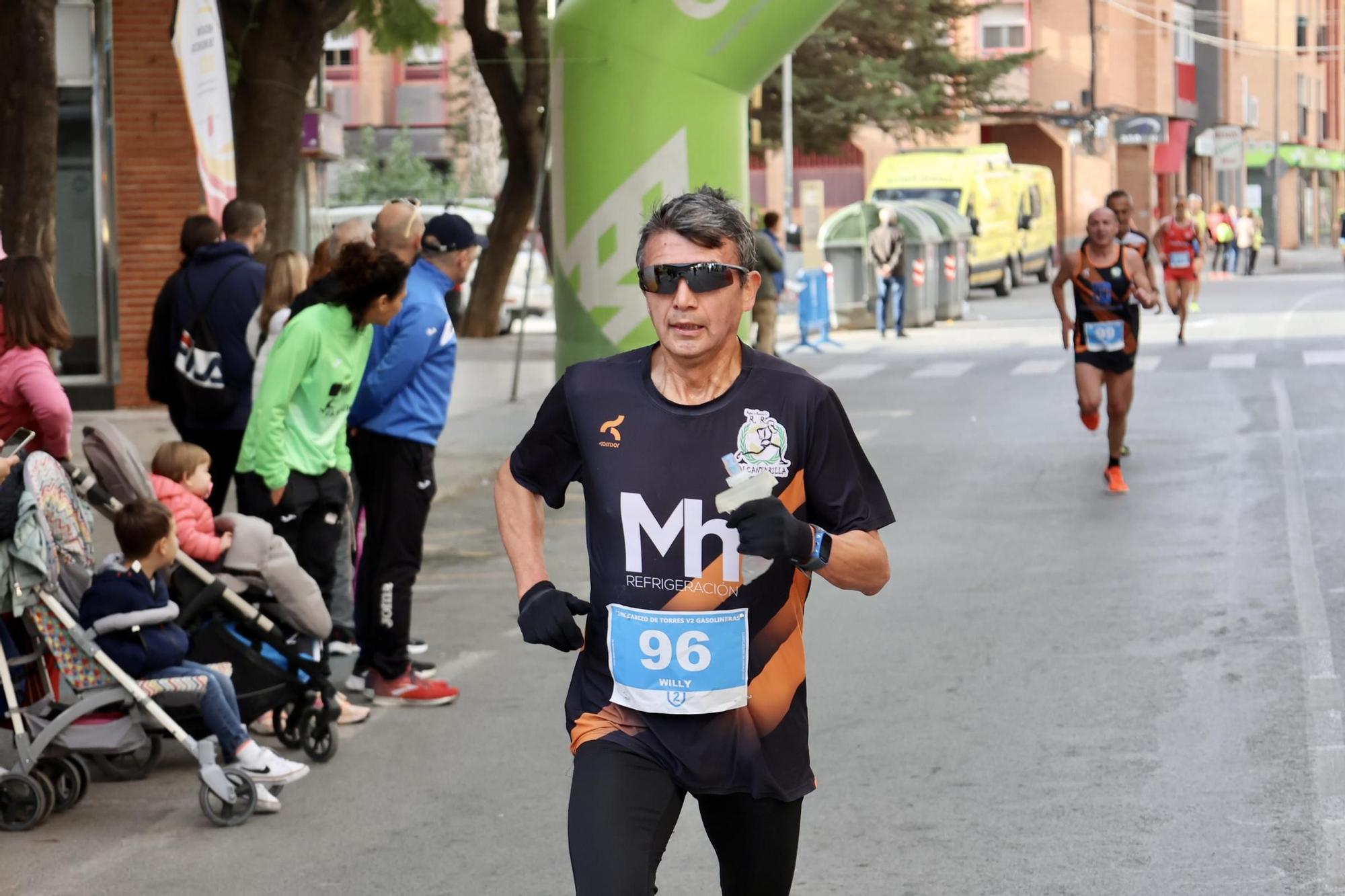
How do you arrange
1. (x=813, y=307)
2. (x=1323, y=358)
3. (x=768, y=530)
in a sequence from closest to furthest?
(x=768, y=530)
(x=1323, y=358)
(x=813, y=307)

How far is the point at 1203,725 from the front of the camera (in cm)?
732

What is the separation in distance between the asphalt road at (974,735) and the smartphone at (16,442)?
118 cm

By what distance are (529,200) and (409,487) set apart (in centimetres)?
2332

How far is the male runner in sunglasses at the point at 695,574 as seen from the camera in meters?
3.84


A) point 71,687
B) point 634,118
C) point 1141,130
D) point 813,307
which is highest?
point 1141,130

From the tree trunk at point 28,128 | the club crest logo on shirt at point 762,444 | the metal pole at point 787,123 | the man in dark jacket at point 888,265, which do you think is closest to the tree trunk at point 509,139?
the man in dark jacket at point 888,265

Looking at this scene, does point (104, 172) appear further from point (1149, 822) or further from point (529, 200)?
point (1149, 822)

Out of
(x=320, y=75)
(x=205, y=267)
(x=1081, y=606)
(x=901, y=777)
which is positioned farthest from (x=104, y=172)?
(x=901, y=777)

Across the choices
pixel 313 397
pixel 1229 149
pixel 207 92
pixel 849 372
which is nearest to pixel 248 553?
pixel 313 397

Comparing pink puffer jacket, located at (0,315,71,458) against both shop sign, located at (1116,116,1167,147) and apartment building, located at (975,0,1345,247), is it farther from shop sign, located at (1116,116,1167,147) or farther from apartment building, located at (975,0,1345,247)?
shop sign, located at (1116,116,1167,147)

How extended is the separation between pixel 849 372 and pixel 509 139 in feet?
26.3

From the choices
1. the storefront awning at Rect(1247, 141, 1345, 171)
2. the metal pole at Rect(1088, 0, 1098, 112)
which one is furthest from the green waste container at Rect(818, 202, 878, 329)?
the storefront awning at Rect(1247, 141, 1345, 171)

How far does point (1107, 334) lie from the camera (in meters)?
13.5

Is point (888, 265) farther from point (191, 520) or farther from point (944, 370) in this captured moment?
point (191, 520)
